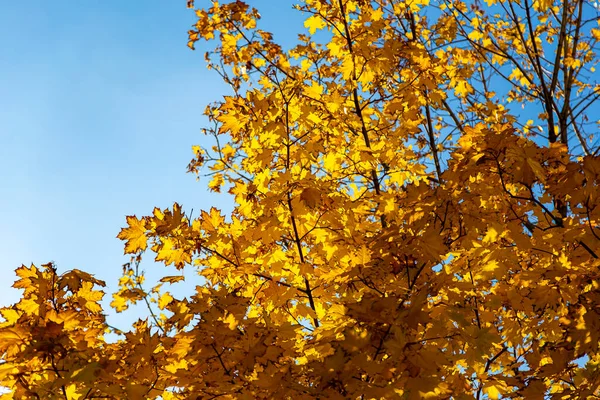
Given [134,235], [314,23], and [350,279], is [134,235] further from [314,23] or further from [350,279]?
[314,23]

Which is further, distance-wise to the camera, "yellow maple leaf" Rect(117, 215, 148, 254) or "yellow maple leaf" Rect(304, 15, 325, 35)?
"yellow maple leaf" Rect(304, 15, 325, 35)

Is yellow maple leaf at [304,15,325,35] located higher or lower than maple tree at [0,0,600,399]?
higher

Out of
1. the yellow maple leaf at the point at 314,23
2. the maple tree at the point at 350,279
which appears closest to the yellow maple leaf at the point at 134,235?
the maple tree at the point at 350,279

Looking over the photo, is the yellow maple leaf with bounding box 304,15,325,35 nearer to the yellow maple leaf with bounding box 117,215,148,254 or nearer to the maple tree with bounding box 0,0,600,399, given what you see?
the maple tree with bounding box 0,0,600,399

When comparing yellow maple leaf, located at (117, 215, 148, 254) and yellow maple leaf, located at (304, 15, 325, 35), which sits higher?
yellow maple leaf, located at (304, 15, 325, 35)

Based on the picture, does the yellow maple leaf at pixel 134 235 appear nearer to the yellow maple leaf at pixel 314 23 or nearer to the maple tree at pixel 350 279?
the maple tree at pixel 350 279

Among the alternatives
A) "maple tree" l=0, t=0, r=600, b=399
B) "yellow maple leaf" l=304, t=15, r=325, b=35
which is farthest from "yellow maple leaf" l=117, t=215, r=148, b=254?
"yellow maple leaf" l=304, t=15, r=325, b=35

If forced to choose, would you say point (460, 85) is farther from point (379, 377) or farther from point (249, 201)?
point (379, 377)

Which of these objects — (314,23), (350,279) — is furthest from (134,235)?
(314,23)

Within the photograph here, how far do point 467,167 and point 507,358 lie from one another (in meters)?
1.76

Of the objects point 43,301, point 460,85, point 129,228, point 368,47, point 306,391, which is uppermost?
point 460,85

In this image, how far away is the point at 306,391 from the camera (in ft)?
6.56

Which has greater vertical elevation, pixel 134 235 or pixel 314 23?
pixel 314 23

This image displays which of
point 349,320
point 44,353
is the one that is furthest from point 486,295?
point 44,353
